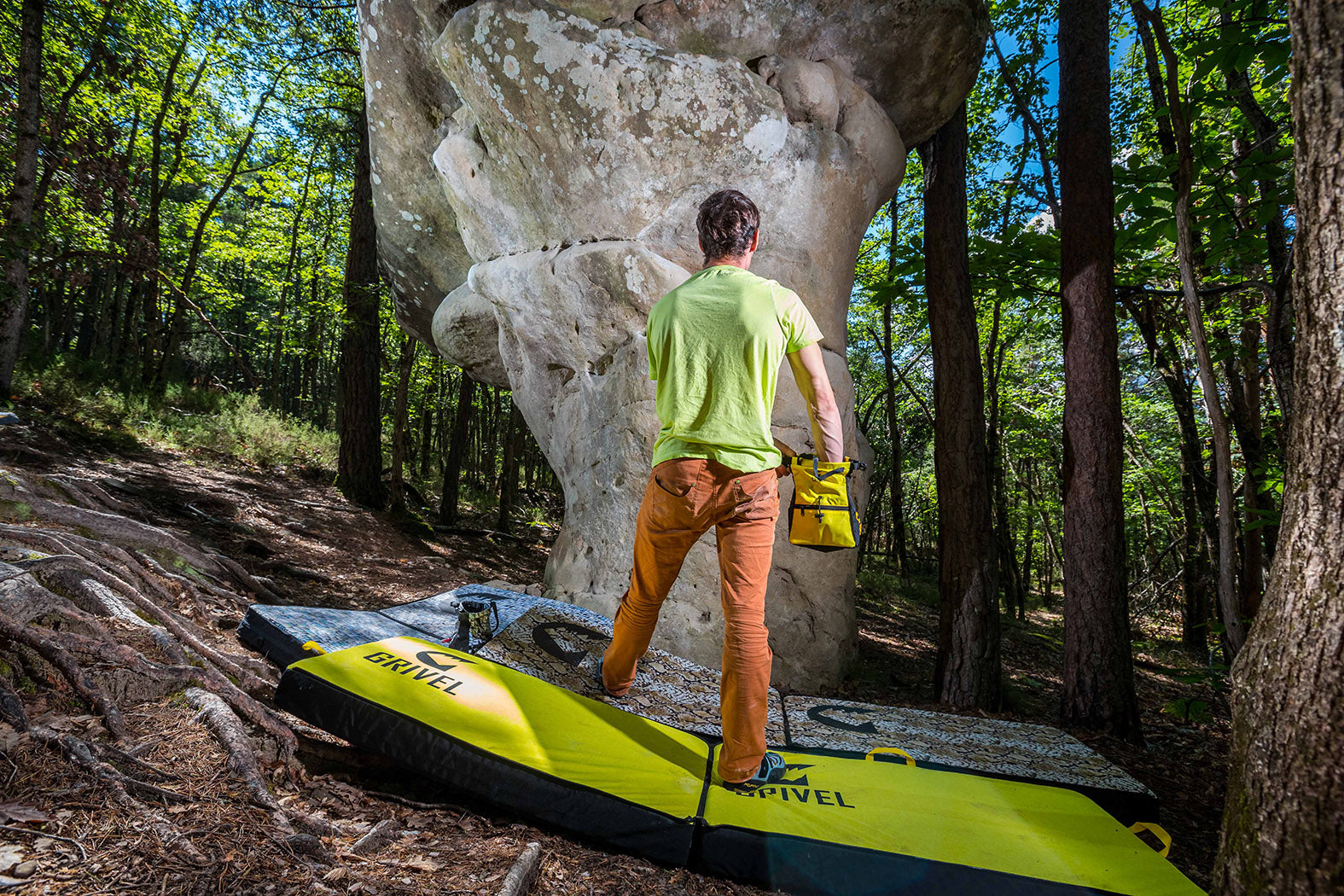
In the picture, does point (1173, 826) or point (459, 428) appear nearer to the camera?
point (1173, 826)

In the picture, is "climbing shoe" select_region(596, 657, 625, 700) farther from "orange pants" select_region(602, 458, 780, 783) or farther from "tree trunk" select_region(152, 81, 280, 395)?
"tree trunk" select_region(152, 81, 280, 395)

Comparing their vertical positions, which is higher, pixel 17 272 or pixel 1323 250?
pixel 17 272

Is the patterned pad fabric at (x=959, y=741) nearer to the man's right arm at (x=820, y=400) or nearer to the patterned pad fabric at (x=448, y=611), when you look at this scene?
the man's right arm at (x=820, y=400)

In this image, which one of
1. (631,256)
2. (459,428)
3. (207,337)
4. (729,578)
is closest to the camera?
(729,578)

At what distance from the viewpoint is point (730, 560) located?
256 centimetres

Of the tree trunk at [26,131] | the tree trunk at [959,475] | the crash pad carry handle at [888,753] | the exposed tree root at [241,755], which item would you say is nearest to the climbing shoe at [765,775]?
the crash pad carry handle at [888,753]

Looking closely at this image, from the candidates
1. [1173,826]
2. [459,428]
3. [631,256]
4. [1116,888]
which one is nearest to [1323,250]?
[1116,888]

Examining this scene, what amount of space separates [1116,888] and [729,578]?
1.55 metres

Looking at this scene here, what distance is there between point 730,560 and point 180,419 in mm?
12821

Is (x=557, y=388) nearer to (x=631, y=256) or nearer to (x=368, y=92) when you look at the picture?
(x=631, y=256)

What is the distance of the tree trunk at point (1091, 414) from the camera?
4020 mm

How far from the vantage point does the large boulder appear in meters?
4.73

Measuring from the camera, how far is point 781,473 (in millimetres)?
3043

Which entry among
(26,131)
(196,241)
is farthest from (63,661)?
(196,241)
